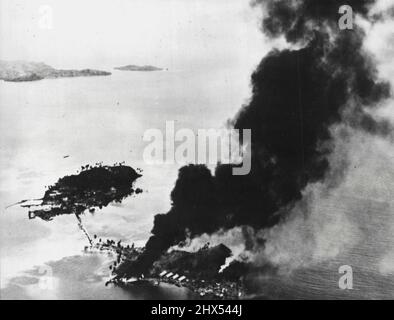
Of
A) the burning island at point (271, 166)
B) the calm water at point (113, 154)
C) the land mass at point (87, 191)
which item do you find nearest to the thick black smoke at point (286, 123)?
the burning island at point (271, 166)

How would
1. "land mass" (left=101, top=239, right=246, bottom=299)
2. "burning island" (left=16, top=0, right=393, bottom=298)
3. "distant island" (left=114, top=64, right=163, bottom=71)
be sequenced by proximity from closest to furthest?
"land mass" (left=101, top=239, right=246, bottom=299), "burning island" (left=16, top=0, right=393, bottom=298), "distant island" (left=114, top=64, right=163, bottom=71)

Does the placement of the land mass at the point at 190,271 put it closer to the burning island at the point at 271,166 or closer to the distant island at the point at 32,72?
the burning island at the point at 271,166

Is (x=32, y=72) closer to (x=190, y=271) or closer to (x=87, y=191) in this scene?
(x=87, y=191)

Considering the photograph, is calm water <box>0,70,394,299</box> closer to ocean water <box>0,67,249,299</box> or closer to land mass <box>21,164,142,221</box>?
ocean water <box>0,67,249,299</box>

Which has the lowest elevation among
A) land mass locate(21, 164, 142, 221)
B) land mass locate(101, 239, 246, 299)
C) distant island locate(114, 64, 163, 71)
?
land mass locate(101, 239, 246, 299)

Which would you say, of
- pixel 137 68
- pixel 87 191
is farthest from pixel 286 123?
pixel 87 191

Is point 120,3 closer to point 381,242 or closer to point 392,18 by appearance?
point 392,18

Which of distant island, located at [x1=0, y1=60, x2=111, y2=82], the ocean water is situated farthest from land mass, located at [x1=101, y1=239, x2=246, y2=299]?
distant island, located at [x1=0, y1=60, x2=111, y2=82]
